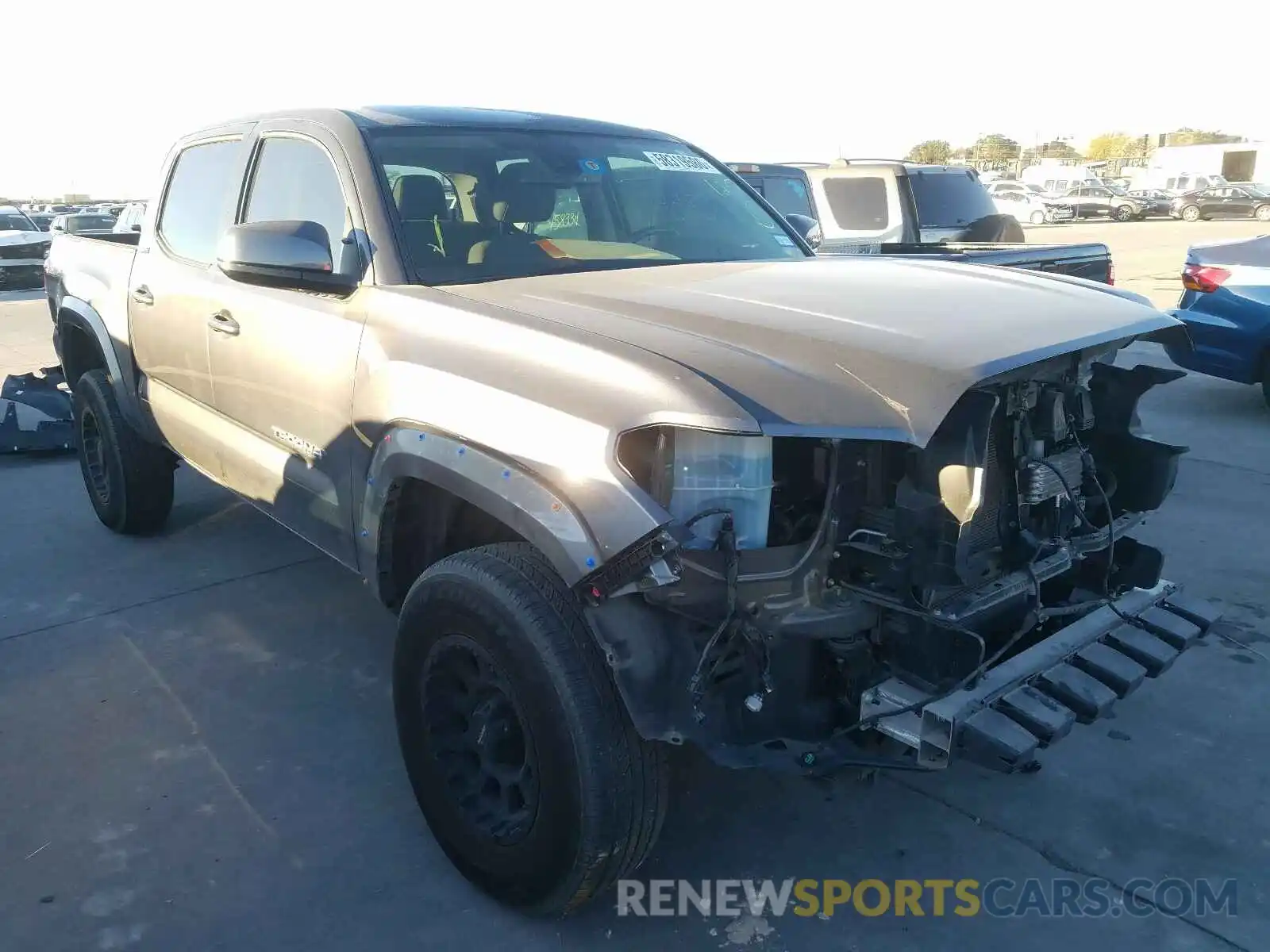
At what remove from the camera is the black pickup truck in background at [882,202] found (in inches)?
400

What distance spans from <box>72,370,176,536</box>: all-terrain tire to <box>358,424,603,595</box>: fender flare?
8.62ft

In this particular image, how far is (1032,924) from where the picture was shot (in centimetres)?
259

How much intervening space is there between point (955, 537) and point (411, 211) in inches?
74.6

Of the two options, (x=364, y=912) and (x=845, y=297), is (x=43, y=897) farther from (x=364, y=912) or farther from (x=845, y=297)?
(x=845, y=297)

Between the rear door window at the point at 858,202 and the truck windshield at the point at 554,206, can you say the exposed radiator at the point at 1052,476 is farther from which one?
the rear door window at the point at 858,202

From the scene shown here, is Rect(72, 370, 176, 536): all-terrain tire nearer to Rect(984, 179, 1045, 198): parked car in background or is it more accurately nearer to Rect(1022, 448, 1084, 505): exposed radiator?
Rect(1022, 448, 1084, 505): exposed radiator

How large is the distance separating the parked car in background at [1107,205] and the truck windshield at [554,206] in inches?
1504

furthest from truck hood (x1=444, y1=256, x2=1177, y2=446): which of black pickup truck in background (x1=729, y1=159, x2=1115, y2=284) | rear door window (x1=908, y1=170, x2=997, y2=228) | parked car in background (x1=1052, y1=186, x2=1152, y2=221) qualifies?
parked car in background (x1=1052, y1=186, x2=1152, y2=221)

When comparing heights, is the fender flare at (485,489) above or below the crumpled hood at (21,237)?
below

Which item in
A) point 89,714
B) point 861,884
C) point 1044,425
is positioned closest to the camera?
point 1044,425

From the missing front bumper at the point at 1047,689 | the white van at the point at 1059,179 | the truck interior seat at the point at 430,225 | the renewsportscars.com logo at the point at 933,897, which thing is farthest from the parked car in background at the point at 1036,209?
the renewsportscars.com logo at the point at 933,897

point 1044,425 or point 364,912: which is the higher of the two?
point 1044,425

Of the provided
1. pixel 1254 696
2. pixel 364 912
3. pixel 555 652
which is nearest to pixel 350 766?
pixel 364 912

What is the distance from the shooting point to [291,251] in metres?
2.89
